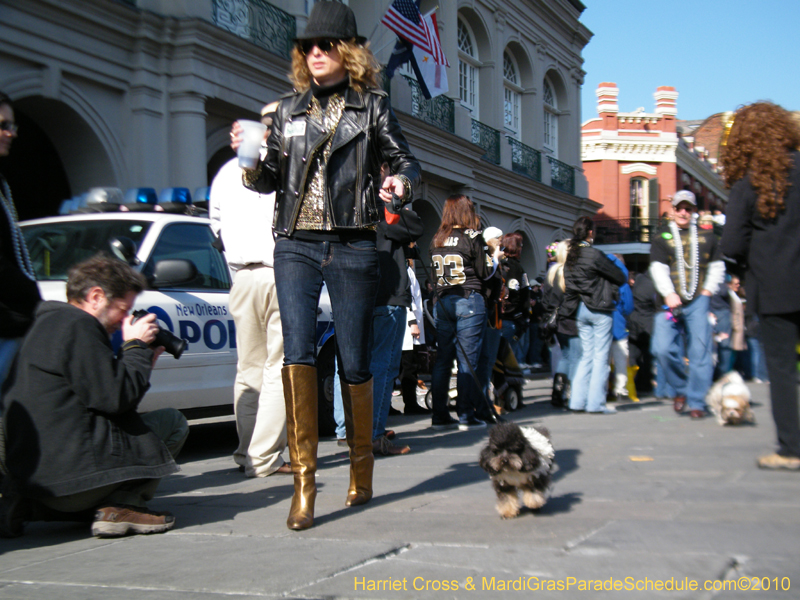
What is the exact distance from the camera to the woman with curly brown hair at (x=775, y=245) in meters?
Answer: 4.33

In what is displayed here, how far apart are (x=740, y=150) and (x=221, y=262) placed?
3760 millimetres

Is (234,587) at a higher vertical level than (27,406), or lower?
lower

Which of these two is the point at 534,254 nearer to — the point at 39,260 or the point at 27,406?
the point at 39,260

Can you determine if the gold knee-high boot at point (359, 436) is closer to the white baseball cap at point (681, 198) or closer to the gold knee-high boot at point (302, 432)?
the gold knee-high boot at point (302, 432)

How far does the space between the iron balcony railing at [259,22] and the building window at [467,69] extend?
9.21 m

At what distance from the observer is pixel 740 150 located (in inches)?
181

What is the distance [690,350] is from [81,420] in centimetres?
545

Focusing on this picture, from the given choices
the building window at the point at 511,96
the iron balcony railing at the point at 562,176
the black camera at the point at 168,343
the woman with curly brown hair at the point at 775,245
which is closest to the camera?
the black camera at the point at 168,343

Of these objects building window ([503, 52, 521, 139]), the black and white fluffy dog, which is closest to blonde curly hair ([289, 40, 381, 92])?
the black and white fluffy dog

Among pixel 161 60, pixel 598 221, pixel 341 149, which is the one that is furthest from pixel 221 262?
pixel 598 221

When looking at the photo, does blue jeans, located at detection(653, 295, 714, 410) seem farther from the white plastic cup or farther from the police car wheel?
the white plastic cup

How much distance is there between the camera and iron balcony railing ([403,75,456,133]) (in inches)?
766

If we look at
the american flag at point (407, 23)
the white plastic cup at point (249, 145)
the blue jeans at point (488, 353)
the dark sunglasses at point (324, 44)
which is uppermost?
the american flag at point (407, 23)

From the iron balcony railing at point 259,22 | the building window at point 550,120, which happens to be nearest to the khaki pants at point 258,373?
the iron balcony railing at point 259,22
